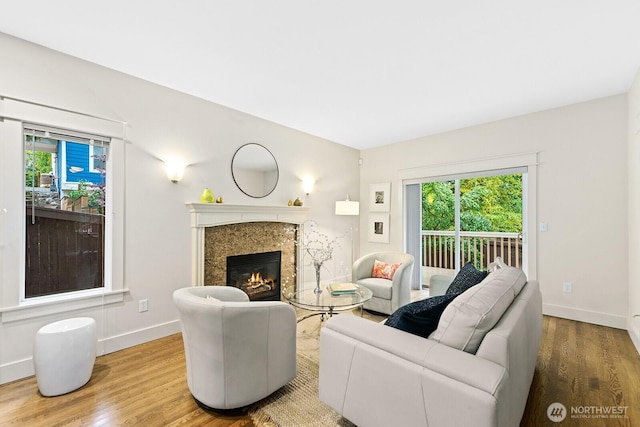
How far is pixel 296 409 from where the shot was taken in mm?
1796

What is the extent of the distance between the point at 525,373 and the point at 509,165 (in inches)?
122

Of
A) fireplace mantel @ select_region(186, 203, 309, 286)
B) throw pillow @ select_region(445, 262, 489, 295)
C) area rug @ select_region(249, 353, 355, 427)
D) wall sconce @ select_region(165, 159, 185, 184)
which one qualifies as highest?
wall sconce @ select_region(165, 159, 185, 184)

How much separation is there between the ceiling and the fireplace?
1.90 m

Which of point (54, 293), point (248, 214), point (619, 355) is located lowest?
point (619, 355)

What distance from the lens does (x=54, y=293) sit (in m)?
2.42

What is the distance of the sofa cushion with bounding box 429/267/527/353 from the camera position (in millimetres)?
1313

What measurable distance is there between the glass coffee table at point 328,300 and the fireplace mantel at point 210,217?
Result: 3.65 feet

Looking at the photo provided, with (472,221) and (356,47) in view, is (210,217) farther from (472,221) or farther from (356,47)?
(472,221)

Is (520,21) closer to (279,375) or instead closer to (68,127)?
(279,375)

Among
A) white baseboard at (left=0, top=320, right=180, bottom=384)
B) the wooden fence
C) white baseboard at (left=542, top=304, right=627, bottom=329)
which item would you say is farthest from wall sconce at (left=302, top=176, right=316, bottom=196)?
white baseboard at (left=542, top=304, right=627, bottom=329)

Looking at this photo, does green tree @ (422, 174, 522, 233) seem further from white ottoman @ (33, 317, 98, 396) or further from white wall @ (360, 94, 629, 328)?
white ottoman @ (33, 317, 98, 396)

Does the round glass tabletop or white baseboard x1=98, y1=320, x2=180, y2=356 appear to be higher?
the round glass tabletop

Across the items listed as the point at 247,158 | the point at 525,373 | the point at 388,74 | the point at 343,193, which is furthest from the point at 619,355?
the point at 247,158

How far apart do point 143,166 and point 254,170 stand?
4.29 ft
